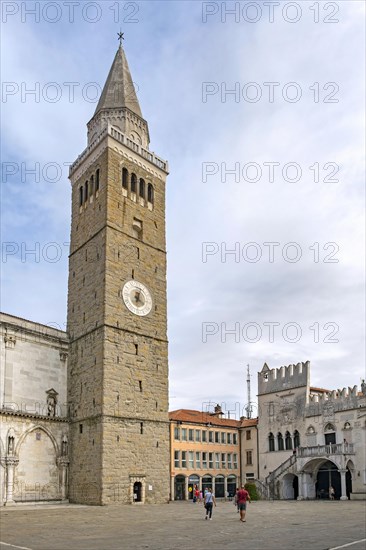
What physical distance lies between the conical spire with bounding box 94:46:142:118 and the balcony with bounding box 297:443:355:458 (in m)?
30.4

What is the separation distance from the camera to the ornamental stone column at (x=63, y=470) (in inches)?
1421

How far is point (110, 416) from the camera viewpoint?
34906 mm

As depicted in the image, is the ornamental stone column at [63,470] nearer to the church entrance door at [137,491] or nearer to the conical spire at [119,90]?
the church entrance door at [137,491]

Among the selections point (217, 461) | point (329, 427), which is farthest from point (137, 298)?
point (217, 461)

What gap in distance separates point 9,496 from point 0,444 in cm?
299

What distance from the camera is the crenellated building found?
43.3m

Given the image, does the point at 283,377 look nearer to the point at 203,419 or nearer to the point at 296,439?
the point at 296,439

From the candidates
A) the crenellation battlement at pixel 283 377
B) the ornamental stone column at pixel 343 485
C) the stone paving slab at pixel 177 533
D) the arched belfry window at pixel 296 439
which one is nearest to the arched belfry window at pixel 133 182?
the crenellation battlement at pixel 283 377

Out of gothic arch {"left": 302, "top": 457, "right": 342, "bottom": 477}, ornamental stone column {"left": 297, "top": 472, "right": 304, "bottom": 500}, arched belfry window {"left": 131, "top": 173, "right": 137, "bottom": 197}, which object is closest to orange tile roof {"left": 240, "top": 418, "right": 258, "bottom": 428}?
gothic arch {"left": 302, "top": 457, "right": 342, "bottom": 477}

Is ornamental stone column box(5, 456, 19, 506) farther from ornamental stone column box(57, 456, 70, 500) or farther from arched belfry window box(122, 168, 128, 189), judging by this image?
arched belfry window box(122, 168, 128, 189)

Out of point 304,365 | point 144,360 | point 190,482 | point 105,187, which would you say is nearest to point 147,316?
point 144,360

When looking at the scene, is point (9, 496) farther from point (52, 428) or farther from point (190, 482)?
point (190, 482)

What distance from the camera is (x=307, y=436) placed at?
47938mm

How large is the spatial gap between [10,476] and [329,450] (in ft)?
78.1
